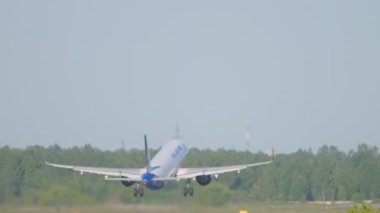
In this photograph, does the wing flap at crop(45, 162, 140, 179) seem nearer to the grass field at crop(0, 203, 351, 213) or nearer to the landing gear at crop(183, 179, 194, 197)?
the landing gear at crop(183, 179, 194, 197)

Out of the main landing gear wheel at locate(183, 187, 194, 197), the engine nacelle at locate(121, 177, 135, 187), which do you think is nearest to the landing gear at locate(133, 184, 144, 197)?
the engine nacelle at locate(121, 177, 135, 187)

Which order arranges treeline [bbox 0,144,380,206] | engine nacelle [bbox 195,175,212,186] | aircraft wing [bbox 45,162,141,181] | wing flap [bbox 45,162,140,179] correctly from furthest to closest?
engine nacelle [bbox 195,175,212,186]
wing flap [bbox 45,162,140,179]
aircraft wing [bbox 45,162,141,181]
treeline [bbox 0,144,380,206]

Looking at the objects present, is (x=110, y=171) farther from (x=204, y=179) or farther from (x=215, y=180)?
(x=215, y=180)

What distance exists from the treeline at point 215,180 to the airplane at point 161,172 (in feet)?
3.19

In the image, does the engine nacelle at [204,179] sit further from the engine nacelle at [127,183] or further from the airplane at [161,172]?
the engine nacelle at [127,183]

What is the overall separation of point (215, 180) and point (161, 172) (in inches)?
391

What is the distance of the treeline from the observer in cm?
10806

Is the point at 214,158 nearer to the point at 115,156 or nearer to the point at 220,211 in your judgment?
the point at 115,156

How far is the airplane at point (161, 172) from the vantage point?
121 m

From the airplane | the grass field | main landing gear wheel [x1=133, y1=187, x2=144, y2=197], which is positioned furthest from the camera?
the airplane

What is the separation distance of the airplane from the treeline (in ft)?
3.19

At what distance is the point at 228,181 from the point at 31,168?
24.2 m

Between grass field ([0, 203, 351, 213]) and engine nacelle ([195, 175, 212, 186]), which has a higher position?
engine nacelle ([195, 175, 212, 186])

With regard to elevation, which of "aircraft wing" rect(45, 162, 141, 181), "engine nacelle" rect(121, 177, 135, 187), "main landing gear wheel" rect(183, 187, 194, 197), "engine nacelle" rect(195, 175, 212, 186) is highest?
"aircraft wing" rect(45, 162, 141, 181)
